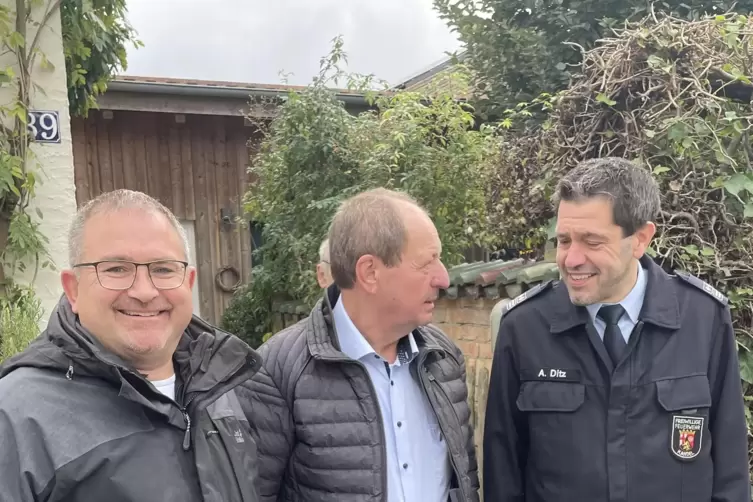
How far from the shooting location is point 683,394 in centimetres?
193

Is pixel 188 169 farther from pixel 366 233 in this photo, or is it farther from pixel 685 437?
pixel 685 437

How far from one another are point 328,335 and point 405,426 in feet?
1.11

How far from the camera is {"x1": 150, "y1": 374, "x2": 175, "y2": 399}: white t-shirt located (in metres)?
1.58

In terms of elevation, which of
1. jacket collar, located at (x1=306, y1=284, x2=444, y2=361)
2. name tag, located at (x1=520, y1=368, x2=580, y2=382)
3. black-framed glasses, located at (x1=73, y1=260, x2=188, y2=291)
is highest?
black-framed glasses, located at (x1=73, y1=260, x2=188, y2=291)

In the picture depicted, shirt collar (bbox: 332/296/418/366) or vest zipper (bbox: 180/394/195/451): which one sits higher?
shirt collar (bbox: 332/296/418/366)

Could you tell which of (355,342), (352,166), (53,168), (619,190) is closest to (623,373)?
(619,190)

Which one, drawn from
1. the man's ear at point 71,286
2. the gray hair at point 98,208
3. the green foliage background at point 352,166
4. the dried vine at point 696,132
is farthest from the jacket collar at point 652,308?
the green foliage background at point 352,166

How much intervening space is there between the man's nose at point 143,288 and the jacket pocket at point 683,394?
1.43 metres

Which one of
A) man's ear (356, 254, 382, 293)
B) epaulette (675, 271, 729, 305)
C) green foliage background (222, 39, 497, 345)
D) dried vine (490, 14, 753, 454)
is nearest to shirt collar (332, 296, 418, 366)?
man's ear (356, 254, 382, 293)

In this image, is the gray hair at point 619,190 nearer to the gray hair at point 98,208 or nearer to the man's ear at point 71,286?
the gray hair at point 98,208

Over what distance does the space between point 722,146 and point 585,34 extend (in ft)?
15.9

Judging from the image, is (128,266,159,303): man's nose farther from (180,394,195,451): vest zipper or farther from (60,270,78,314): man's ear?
(180,394,195,451): vest zipper

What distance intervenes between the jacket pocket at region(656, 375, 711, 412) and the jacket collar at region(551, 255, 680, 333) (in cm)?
16

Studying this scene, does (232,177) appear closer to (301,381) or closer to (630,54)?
(630,54)
